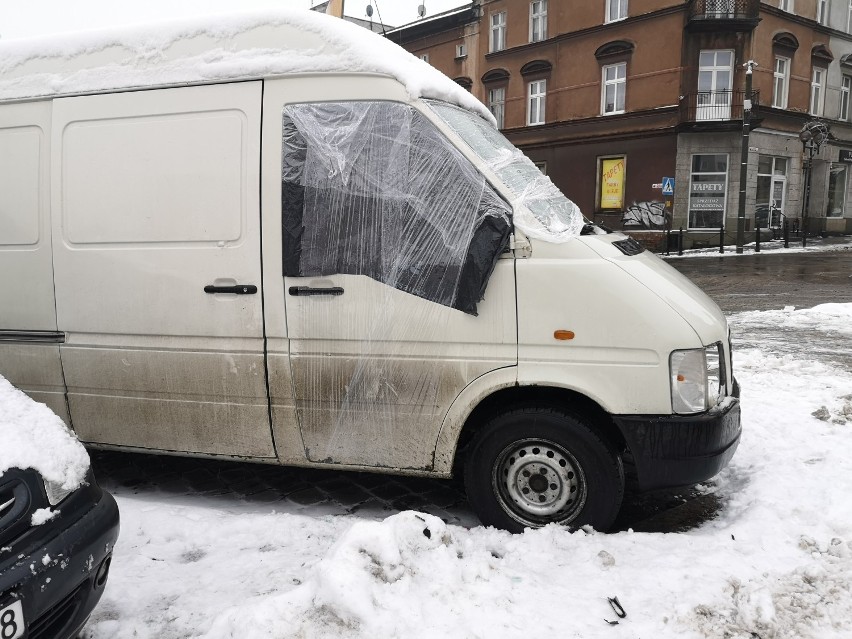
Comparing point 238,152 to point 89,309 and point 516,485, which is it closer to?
point 89,309

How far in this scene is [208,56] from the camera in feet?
12.4

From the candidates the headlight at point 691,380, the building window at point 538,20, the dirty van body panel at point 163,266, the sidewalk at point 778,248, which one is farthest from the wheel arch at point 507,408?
the building window at point 538,20

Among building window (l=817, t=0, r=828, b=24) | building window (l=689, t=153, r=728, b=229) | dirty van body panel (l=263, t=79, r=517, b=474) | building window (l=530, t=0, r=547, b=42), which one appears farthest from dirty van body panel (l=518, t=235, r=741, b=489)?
building window (l=817, t=0, r=828, b=24)

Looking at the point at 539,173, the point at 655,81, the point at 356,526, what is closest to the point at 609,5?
the point at 655,81

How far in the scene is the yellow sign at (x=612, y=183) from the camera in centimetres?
2789

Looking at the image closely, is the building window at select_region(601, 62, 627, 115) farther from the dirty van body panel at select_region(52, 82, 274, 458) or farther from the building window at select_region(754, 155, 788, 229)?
the dirty van body panel at select_region(52, 82, 274, 458)

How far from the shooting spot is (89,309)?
3.98 m

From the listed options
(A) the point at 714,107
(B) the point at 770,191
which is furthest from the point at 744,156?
(B) the point at 770,191

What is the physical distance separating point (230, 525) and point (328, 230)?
1624mm

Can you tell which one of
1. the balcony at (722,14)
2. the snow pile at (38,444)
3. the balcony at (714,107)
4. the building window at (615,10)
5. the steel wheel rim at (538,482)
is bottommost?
the steel wheel rim at (538,482)

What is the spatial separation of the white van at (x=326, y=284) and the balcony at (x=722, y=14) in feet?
82.7

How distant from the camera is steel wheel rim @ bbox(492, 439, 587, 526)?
3.47 metres

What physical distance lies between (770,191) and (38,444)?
3042 centimetres

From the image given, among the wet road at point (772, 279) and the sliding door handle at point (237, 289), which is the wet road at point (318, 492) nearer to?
the sliding door handle at point (237, 289)
